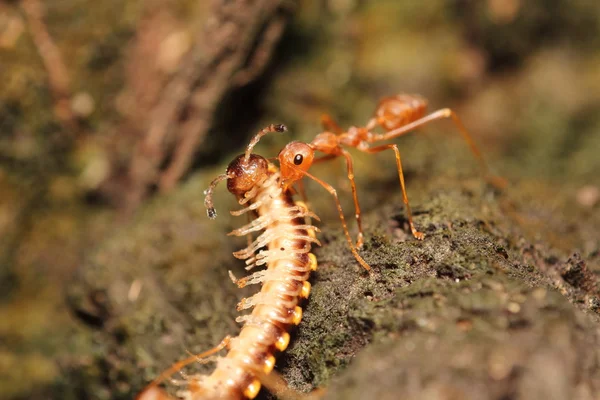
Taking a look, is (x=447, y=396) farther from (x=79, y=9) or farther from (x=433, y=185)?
(x=79, y=9)

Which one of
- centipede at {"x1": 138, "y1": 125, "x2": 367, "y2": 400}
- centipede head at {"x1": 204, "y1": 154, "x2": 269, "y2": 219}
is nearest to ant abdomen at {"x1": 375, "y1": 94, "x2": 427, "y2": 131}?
centipede at {"x1": 138, "y1": 125, "x2": 367, "y2": 400}

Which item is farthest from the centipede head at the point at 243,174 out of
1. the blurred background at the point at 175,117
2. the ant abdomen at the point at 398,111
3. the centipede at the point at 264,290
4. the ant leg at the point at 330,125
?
the ant abdomen at the point at 398,111

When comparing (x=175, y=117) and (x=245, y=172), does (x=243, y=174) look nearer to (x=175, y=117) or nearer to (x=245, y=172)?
(x=245, y=172)

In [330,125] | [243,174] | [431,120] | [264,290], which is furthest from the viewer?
[330,125]

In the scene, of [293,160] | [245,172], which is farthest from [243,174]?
[293,160]

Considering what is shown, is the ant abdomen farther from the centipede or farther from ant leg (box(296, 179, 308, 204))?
the centipede

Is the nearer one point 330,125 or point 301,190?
point 301,190

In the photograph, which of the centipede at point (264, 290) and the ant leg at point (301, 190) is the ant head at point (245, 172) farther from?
the ant leg at point (301, 190)
